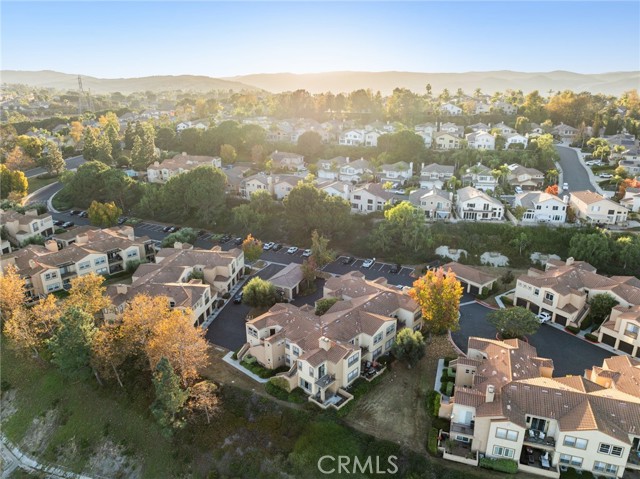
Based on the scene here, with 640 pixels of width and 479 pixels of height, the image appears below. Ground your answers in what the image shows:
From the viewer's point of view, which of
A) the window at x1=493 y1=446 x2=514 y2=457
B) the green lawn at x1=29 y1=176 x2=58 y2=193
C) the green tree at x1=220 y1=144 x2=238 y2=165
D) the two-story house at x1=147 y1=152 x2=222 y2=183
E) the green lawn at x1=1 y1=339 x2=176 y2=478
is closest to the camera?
the window at x1=493 y1=446 x2=514 y2=457

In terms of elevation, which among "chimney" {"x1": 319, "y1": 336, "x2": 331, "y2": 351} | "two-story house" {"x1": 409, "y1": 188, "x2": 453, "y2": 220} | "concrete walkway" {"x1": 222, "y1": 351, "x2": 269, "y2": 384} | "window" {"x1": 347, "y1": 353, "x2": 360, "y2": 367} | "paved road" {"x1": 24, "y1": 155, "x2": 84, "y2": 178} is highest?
"two-story house" {"x1": 409, "y1": 188, "x2": 453, "y2": 220}

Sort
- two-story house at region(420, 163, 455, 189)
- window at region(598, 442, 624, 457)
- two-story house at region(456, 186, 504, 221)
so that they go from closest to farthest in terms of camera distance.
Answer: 1. window at region(598, 442, 624, 457)
2. two-story house at region(456, 186, 504, 221)
3. two-story house at region(420, 163, 455, 189)

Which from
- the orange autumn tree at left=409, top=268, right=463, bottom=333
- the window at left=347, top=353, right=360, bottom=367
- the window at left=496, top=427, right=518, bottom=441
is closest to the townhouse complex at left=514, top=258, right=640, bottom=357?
the orange autumn tree at left=409, top=268, right=463, bottom=333

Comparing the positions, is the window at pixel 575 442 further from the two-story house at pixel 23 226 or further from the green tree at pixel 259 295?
the two-story house at pixel 23 226

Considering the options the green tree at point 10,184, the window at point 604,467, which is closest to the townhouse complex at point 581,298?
the window at point 604,467

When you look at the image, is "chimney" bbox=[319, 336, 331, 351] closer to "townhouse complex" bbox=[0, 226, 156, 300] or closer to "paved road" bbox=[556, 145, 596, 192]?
"townhouse complex" bbox=[0, 226, 156, 300]

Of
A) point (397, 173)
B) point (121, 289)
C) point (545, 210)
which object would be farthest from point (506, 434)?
point (397, 173)
